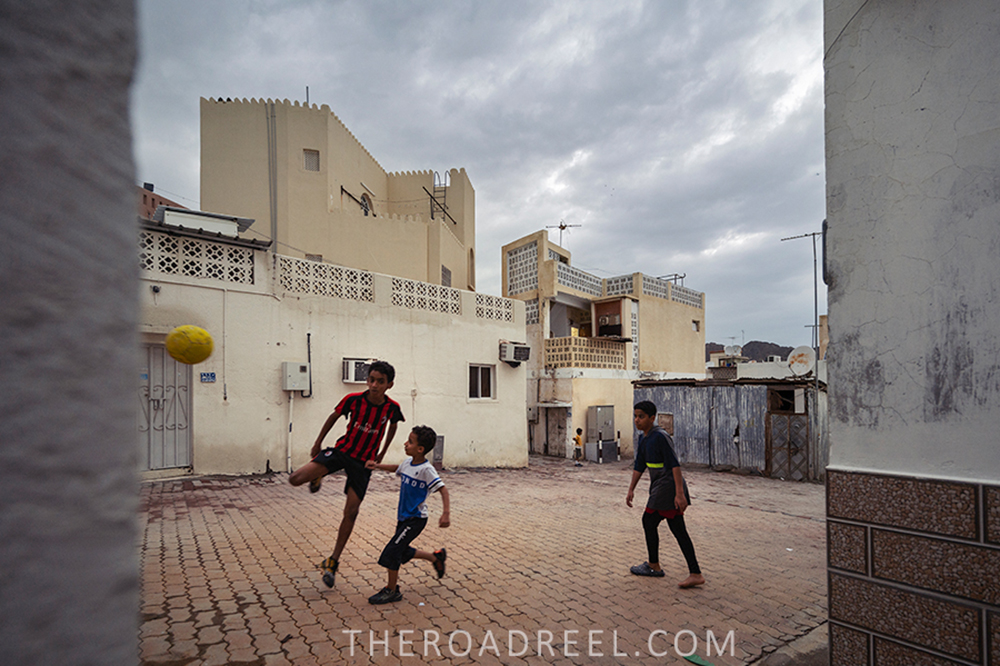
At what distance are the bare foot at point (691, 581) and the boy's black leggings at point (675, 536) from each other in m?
0.04

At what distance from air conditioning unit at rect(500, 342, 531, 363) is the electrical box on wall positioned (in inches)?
200

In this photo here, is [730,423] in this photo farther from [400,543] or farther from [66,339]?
[66,339]

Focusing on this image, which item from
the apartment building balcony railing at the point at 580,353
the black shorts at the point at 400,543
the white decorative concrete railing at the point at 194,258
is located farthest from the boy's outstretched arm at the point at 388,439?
the apartment building balcony railing at the point at 580,353

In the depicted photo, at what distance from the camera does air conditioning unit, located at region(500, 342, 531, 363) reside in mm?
12977

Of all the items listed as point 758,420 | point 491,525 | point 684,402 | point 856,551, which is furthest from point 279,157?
point 856,551

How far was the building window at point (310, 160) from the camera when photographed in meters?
14.8

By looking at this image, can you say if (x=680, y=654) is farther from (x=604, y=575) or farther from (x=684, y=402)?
(x=684, y=402)

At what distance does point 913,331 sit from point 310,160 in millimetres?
15234

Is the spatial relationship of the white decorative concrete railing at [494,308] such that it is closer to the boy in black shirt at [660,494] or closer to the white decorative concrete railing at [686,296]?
the boy in black shirt at [660,494]

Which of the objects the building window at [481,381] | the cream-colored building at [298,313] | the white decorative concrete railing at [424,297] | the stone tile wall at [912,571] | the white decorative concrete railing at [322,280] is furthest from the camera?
the building window at [481,381]

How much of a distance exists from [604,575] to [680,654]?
4.56 feet

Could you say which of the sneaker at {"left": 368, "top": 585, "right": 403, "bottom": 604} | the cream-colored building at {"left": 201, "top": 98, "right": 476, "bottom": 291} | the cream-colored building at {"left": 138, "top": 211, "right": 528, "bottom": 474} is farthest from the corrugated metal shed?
the sneaker at {"left": 368, "top": 585, "right": 403, "bottom": 604}

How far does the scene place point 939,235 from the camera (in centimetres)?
243

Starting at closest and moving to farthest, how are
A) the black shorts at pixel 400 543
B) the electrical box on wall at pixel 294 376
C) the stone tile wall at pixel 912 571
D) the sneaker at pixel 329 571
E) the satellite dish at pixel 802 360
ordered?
the stone tile wall at pixel 912 571 < the black shorts at pixel 400 543 < the sneaker at pixel 329 571 < the electrical box on wall at pixel 294 376 < the satellite dish at pixel 802 360
